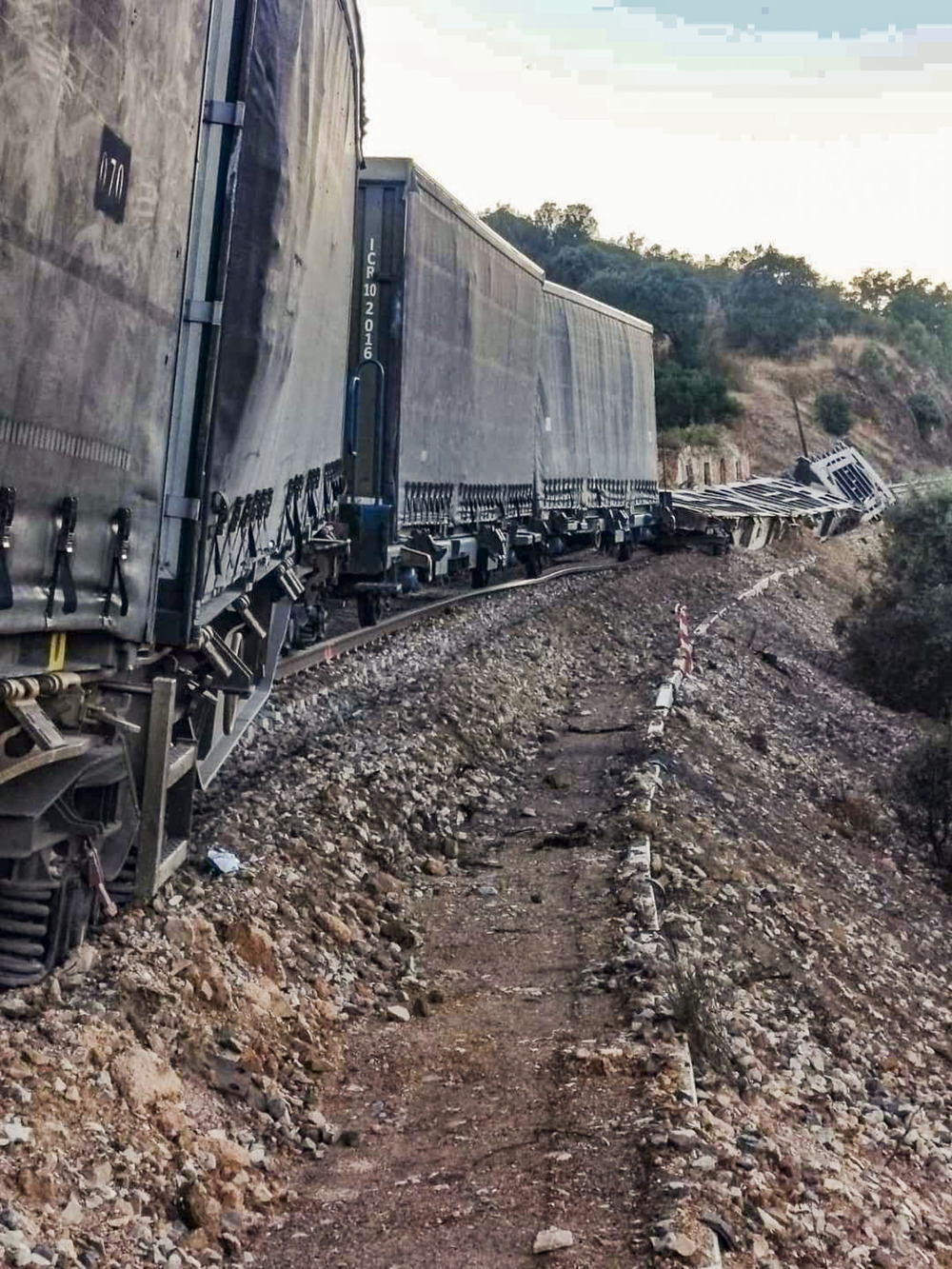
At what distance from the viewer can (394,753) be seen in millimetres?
11453

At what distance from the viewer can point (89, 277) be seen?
14.9 ft

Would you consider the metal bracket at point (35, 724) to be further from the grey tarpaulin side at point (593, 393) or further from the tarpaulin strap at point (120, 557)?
the grey tarpaulin side at point (593, 393)

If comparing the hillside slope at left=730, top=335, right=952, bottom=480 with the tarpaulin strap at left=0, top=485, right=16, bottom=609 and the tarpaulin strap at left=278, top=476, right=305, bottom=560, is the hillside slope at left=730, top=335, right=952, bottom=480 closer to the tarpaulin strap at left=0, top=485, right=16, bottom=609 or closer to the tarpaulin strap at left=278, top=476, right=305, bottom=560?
the tarpaulin strap at left=278, top=476, right=305, bottom=560

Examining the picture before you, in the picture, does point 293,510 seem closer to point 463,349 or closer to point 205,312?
point 205,312

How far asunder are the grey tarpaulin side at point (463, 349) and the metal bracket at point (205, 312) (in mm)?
8949

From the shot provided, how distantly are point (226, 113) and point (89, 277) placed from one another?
6.86 feet

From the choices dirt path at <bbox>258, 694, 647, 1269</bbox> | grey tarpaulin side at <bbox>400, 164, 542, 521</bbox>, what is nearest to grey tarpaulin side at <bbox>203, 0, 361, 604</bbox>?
dirt path at <bbox>258, 694, 647, 1269</bbox>

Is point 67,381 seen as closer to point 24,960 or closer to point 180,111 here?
point 180,111

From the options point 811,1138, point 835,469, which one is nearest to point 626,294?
point 835,469

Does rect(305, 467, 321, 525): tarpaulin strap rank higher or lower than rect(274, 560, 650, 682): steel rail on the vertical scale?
higher

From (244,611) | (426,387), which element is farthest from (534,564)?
(244,611)

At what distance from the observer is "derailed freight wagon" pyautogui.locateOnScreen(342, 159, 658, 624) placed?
1502cm

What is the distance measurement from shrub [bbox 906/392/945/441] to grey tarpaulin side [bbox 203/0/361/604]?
75.7m

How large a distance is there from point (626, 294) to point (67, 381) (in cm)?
6697
